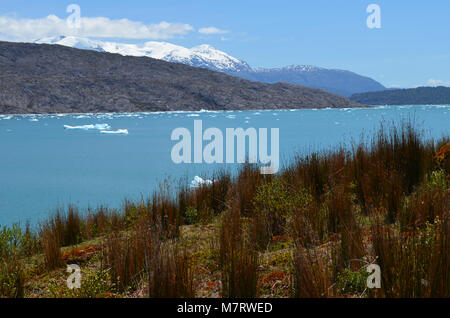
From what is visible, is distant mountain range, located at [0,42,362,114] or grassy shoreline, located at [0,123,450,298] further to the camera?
distant mountain range, located at [0,42,362,114]

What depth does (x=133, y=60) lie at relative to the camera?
3816 inches

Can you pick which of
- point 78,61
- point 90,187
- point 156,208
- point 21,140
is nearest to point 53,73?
point 78,61

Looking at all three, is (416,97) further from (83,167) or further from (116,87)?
(83,167)

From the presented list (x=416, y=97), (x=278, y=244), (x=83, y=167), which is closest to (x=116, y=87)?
(x=83, y=167)

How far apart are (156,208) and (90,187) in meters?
9.85

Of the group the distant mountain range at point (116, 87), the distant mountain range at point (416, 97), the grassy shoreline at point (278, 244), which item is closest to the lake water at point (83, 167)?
the grassy shoreline at point (278, 244)

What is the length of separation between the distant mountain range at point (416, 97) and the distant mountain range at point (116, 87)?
35959 millimetres

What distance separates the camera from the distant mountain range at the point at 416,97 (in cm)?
11681

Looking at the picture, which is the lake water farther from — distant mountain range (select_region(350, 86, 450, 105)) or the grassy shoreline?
distant mountain range (select_region(350, 86, 450, 105))

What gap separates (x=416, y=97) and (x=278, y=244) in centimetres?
12989

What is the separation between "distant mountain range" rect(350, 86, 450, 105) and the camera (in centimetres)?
11681

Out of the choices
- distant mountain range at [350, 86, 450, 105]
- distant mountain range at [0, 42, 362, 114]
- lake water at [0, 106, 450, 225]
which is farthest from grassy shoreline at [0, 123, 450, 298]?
distant mountain range at [350, 86, 450, 105]

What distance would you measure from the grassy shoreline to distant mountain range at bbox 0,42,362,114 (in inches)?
2311
